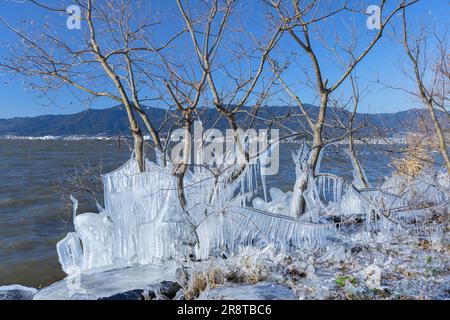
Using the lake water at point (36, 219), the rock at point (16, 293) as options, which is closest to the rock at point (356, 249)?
the lake water at point (36, 219)

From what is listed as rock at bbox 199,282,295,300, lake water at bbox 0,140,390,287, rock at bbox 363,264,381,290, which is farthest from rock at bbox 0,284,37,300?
rock at bbox 363,264,381,290

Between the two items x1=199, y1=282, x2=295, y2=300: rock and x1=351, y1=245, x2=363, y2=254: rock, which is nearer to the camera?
x1=199, y1=282, x2=295, y2=300: rock

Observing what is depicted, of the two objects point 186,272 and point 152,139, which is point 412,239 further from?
point 152,139

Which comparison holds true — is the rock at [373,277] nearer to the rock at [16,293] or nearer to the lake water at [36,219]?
the lake water at [36,219]

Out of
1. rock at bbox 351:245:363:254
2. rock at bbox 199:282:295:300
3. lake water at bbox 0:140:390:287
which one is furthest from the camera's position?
lake water at bbox 0:140:390:287

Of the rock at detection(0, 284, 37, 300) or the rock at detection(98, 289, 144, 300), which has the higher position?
the rock at detection(98, 289, 144, 300)

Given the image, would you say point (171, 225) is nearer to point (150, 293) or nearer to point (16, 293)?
point (150, 293)

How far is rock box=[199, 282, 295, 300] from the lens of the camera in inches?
137

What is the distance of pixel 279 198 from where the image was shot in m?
6.84

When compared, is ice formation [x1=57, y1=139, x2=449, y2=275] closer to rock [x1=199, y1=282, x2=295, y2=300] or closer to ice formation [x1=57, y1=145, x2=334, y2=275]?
ice formation [x1=57, y1=145, x2=334, y2=275]

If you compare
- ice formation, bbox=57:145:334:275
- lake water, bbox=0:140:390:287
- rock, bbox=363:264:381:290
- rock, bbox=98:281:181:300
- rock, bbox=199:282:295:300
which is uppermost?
ice formation, bbox=57:145:334:275
